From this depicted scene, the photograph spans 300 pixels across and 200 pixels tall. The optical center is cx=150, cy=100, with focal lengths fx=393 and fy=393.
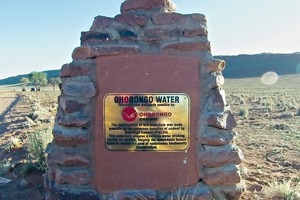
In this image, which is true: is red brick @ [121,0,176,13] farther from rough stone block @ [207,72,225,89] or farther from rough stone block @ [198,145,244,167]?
rough stone block @ [198,145,244,167]

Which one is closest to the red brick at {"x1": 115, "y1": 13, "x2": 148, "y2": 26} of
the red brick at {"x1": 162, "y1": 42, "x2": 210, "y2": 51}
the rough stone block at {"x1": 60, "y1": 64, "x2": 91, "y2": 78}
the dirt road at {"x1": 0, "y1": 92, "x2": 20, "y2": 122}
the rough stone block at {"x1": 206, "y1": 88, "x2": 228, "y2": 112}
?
the red brick at {"x1": 162, "y1": 42, "x2": 210, "y2": 51}

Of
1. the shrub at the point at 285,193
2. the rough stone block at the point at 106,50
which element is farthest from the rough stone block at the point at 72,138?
the shrub at the point at 285,193

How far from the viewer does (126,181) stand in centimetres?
400

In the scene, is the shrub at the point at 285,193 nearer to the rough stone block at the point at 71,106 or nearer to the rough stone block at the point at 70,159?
the rough stone block at the point at 70,159

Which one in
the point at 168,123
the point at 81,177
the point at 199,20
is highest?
the point at 199,20

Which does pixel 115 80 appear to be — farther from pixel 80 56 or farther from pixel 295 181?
pixel 295 181

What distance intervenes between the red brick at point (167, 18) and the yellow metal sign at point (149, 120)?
0.73m

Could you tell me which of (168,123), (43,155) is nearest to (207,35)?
(168,123)

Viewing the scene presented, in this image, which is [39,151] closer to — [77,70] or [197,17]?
[77,70]

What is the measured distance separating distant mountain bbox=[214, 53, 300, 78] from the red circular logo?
242 feet

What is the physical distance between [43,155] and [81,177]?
221 cm

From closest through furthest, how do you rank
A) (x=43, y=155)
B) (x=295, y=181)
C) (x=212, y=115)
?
(x=212, y=115) < (x=295, y=181) < (x=43, y=155)

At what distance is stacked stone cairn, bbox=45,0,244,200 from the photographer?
3900 mm

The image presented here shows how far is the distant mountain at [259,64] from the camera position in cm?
7799
